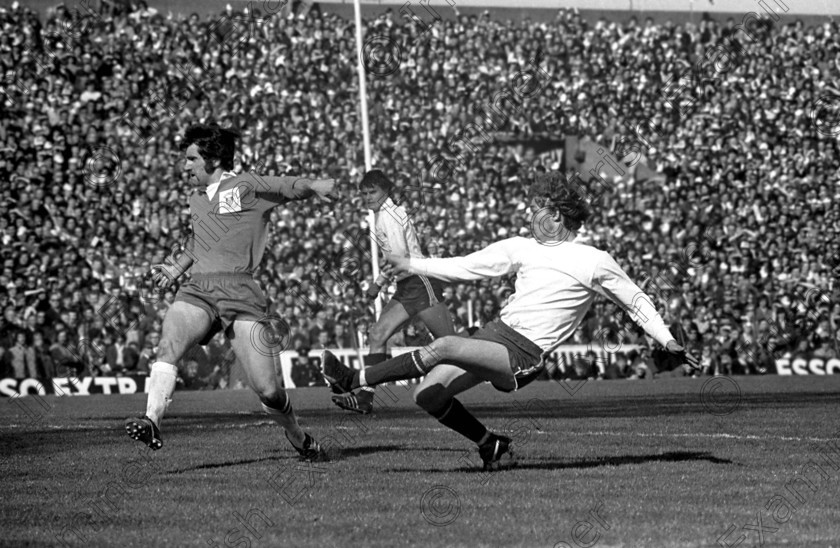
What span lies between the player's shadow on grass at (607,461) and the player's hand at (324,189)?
187 centimetres

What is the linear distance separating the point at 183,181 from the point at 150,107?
2788 mm

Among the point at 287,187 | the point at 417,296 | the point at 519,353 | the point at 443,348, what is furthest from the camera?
the point at 417,296

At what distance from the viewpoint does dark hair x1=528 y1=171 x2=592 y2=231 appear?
8.23 meters

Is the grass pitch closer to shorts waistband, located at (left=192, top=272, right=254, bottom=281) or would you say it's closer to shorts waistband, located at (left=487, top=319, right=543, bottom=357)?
shorts waistband, located at (left=487, top=319, right=543, bottom=357)

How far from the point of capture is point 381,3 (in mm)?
36375

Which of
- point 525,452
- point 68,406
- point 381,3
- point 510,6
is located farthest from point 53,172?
point 525,452

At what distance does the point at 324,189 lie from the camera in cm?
852

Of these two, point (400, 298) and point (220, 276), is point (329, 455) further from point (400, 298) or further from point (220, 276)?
point (400, 298)

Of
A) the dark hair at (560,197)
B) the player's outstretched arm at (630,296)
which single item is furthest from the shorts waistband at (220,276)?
the player's outstretched arm at (630,296)

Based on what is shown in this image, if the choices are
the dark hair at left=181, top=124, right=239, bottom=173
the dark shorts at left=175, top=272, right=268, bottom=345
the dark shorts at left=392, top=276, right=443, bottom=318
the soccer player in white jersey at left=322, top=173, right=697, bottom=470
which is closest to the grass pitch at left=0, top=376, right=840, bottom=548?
the soccer player in white jersey at left=322, top=173, right=697, bottom=470

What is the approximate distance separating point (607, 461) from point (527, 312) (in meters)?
1.32

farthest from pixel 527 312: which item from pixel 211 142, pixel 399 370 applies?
pixel 211 142

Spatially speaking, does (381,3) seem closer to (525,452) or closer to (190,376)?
(190,376)

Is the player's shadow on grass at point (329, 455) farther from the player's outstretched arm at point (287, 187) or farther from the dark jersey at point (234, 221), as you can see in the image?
the player's outstretched arm at point (287, 187)
